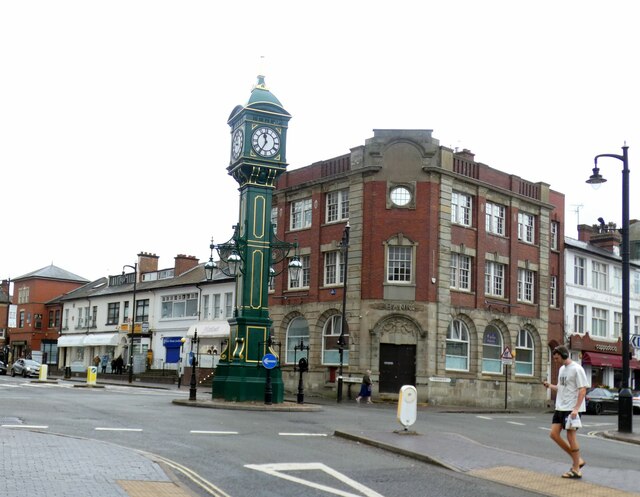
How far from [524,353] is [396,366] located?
373 inches

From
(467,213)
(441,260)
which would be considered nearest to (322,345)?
(441,260)

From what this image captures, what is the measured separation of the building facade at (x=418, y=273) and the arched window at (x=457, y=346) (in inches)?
3.4

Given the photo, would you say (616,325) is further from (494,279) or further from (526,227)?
(494,279)

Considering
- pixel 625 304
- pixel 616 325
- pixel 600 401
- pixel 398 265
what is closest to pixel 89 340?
pixel 398 265

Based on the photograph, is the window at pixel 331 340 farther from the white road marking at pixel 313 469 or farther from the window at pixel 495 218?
the white road marking at pixel 313 469

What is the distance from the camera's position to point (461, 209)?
40.7m

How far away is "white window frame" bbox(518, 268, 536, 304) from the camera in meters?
43.8

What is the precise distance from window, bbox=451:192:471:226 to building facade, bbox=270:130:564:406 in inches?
3.9

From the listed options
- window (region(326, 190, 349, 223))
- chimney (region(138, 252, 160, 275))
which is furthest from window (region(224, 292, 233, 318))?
chimney (region(138, 252, 160, 275))

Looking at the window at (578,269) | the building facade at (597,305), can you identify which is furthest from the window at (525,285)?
the window at (578,269)

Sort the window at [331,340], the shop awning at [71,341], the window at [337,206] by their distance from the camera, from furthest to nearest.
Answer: the shop awning at [71,341], the window at [337,206], the window at [331,340]

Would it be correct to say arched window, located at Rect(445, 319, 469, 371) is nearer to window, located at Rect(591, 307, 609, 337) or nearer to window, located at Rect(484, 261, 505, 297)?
window, located at Rect(484, 261, 505, 297)

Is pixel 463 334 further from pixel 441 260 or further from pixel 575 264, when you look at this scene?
pixel 575 264

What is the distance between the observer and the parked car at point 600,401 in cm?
3697
